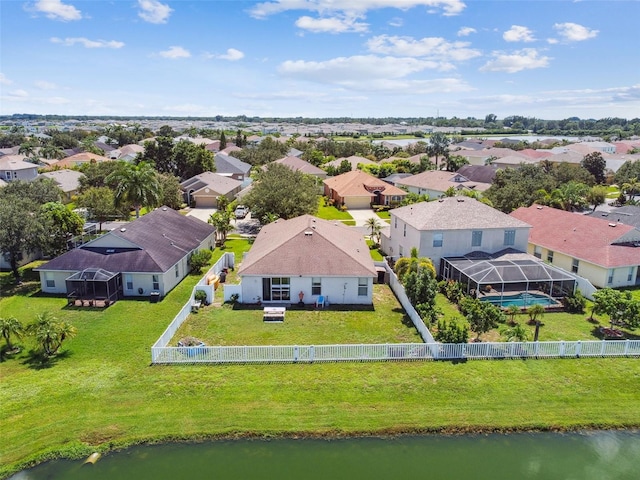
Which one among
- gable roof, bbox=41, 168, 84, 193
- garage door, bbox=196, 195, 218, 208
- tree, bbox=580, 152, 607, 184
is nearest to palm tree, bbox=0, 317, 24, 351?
garage door, bbox=196, 195, 218, 208

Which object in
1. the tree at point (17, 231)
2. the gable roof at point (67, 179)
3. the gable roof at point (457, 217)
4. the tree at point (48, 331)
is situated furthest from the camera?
the gable roof at point (67, 179)

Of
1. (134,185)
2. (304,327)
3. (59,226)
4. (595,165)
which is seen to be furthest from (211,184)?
(595,165)

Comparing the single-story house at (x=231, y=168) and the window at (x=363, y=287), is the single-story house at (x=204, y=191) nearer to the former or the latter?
the single-story house at (x=231, y=168)

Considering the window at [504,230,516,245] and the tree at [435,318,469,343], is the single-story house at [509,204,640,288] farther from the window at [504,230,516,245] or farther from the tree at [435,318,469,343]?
the tree at [435,318,469,343]

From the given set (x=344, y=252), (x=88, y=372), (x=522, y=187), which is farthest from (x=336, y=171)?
(x=88, y=372)

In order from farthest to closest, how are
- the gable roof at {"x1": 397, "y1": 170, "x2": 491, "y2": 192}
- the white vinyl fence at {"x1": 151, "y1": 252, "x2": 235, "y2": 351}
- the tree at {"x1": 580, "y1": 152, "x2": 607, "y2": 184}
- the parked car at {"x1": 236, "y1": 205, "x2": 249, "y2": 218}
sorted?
1. the tree at {"x1": 580, "y1": 152, "x2": 607, "y2": 184}
2. the gable roof at {"x1": 397, "y1": 170, "x2": 491, "y2": 192}
3. the parked car at {"x1": 236, "y1": 205, "x2": 249, "y2": 218}
4. the white vinyl fence at {"x1": 151, "y1": 252, "x2": 235, "y2": 351}

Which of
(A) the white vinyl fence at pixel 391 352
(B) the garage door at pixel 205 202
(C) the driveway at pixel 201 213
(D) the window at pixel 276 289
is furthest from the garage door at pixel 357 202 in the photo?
(A) the white vinyl fence at pixel 391 352
